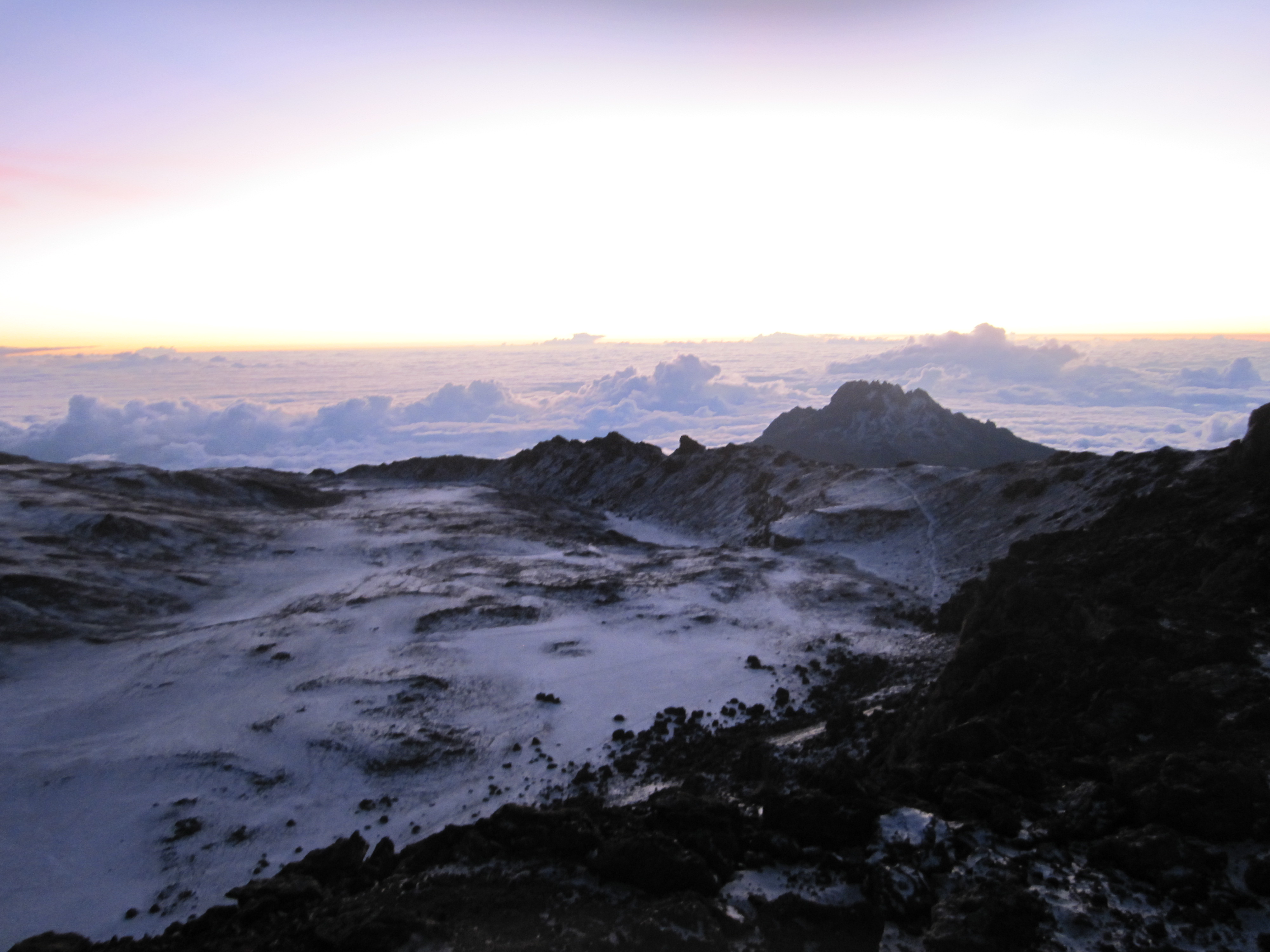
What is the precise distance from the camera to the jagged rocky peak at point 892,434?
118 metres

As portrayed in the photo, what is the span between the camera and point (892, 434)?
401 ft

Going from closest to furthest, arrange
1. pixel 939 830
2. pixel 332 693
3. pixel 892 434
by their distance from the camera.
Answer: pixel 939 830
pixel 332 693
pixel 892 434

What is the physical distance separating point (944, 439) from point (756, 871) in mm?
120774

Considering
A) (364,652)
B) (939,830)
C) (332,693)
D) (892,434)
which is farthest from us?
(892,434)

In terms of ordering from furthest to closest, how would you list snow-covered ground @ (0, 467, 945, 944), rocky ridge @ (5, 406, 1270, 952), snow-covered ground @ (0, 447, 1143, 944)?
1. snow-covered ground @ (0, 447, 1143, 944)
2. snow-covered ground @ (0, 467, 945, 944)
3. rocky ridge @ (5, 406, 1270, 952)

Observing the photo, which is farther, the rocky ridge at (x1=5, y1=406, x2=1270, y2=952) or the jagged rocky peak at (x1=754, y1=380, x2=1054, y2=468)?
the jagged rocky peak at (x1=754, y1=380, x2=1054, y2=468)

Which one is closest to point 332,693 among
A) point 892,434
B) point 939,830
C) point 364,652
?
point 364,652

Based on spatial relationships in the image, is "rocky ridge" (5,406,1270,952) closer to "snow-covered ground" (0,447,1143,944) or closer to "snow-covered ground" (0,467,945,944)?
"snow-covered ground" (0,467,945,944)

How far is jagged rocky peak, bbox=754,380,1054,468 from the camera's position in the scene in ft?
388

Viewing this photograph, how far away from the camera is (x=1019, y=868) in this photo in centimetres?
1061

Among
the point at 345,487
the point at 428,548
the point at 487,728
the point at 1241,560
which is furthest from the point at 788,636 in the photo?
the point at 345,487

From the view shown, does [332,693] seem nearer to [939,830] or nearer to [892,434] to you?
[939,830]

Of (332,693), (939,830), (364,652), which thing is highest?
(939,830)

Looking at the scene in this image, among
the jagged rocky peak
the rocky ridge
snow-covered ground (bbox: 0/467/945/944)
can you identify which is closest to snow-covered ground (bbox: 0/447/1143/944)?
snow-covered ground (bbox: 0/467/945/944)
